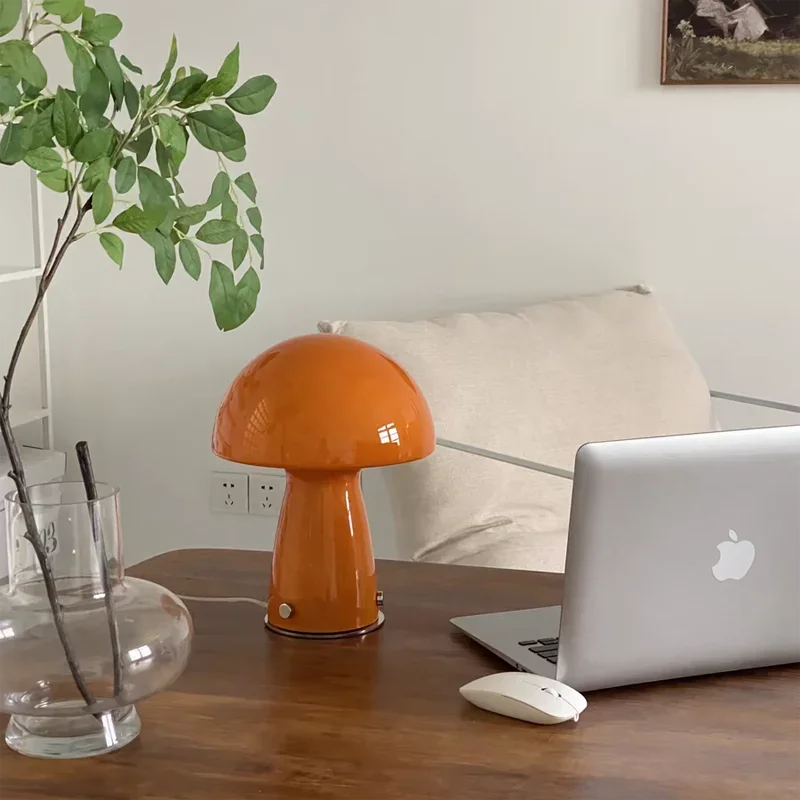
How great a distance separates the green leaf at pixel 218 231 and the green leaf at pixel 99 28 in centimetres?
14

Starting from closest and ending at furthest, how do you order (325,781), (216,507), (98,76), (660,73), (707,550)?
(98,76) < (325,781) < (707,550) < (660,73) < (216,507)

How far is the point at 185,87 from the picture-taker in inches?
33.8

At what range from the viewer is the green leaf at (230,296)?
822 mm

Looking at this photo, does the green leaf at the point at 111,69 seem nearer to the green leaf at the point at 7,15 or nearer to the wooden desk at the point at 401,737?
the green leaf at the point at 7,15

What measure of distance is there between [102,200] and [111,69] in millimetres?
90

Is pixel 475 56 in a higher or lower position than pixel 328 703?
higher

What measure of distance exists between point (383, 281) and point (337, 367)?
1240 millimetres

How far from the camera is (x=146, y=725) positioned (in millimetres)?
1003

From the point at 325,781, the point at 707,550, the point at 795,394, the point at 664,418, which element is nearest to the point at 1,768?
the point at 325,781

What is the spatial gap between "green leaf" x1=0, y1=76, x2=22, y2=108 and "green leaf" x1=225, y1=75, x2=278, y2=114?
6.3 inches

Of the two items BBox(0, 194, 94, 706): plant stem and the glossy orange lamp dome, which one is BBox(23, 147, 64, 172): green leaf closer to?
BBox(0, 194, 94, 706): plant stem

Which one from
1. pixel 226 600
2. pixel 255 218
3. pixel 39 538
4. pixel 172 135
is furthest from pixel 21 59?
pixel 226 600

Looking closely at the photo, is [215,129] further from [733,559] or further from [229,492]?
[229,492]

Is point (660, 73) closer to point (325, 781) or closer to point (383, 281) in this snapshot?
point (383, 281)
